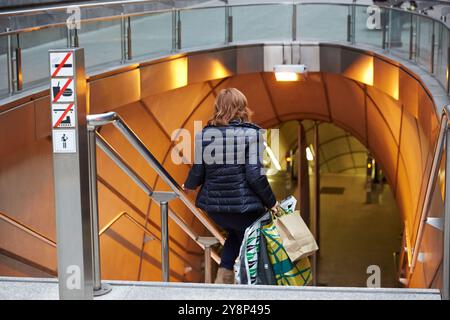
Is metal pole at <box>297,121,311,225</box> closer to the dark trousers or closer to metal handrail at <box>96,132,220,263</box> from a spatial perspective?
metal handrail at <box>96,132,220,263</box>

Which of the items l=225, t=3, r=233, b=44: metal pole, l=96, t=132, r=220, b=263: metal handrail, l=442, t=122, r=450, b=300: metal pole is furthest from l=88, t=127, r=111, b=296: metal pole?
l=225, t=3, r=233, b=44: metal pole

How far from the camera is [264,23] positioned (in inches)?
507

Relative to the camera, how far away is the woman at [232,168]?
4.73 meters

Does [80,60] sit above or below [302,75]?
above

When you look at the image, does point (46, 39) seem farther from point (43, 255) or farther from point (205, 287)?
point (205, 287)

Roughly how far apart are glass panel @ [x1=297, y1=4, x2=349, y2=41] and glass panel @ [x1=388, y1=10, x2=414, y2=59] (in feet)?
5.19

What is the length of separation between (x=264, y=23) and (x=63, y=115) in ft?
32.0

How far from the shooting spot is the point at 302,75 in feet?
41.4

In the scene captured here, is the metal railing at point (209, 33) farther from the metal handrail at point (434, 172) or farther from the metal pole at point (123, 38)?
the metal handrail at point (434, 172)

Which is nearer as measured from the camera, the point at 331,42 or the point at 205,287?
the point at 205,287

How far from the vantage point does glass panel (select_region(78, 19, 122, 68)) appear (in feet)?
30.3

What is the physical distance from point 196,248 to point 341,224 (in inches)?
392

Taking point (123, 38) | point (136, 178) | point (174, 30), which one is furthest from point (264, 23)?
point (136, 178)
